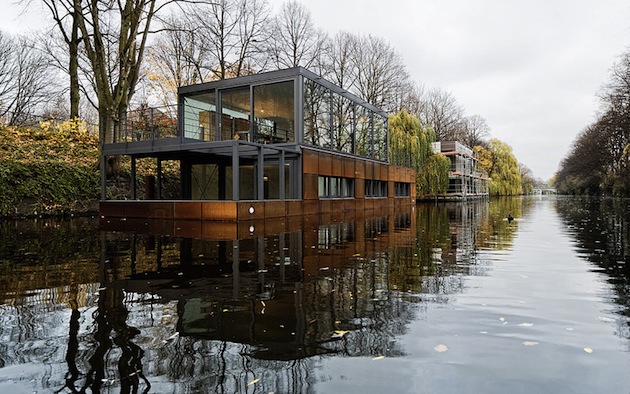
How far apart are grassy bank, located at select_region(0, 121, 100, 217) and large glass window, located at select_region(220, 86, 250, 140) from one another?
7210mm

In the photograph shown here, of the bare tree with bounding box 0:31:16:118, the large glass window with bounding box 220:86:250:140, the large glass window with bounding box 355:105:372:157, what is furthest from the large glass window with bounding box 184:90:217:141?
the bare tree with bounding box 0:31:16:118

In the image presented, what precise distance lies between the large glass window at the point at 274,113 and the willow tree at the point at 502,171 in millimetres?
57429

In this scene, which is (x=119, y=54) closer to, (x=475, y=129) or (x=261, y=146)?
(x=261, y=146)

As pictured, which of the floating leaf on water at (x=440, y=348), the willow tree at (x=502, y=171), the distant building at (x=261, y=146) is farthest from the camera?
the willow tree at (x=502, y=171)

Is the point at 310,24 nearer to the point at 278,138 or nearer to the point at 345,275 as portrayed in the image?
the point at 278,138

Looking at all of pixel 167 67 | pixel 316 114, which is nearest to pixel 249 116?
pixel 316 114

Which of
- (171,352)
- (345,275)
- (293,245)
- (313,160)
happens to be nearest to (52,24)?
(313,160)

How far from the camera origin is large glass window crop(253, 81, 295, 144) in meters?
20.8

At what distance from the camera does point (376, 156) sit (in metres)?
30.4

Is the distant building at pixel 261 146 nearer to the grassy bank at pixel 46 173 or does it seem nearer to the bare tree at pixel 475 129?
the grassy bank at pixel 46 173

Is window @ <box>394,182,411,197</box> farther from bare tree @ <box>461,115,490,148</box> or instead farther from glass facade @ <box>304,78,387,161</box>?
bare tree @ <box>461,115,490,148</box>

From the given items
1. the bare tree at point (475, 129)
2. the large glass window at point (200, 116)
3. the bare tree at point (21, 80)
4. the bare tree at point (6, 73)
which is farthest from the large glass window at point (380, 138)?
the bare tree at point (475, 129)

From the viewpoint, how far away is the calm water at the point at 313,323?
2654mm

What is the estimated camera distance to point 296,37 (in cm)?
3538
